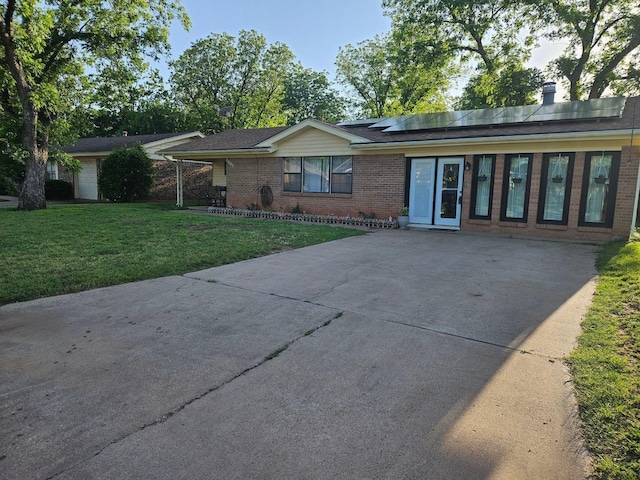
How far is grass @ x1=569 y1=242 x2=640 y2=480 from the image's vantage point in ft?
7.01

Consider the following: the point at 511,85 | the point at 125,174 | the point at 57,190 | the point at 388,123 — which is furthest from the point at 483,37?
the point at 57,190

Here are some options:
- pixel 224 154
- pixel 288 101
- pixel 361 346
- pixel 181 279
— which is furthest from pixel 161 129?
pixel 361 346

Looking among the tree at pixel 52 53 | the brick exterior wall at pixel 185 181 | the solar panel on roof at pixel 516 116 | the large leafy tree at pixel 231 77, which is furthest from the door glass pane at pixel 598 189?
the large leafy tree at pixel 231 77

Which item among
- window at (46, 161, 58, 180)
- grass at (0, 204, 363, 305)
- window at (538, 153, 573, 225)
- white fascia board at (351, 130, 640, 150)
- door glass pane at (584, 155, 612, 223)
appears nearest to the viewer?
grass at (0, 204, 363, 305)

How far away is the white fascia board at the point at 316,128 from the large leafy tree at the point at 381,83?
50.4 ft

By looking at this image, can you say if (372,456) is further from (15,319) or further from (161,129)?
(161,129)

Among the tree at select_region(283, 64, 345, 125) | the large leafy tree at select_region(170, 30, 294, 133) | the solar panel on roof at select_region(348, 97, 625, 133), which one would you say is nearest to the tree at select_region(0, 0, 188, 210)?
the solar panel on roof at select_region(348, 97, 625, 133)

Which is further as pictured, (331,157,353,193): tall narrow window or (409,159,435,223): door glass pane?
(331,157,353,193): tall narrow window

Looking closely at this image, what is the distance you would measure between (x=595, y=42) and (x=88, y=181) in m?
28.5

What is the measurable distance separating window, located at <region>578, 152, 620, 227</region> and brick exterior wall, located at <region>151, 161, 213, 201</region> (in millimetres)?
20374

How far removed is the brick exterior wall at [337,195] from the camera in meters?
13.0

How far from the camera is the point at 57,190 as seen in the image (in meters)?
22.9

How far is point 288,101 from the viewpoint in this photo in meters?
43.9

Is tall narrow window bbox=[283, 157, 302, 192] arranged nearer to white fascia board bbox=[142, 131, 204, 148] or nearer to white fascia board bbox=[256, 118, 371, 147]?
white fascia board bbox=[256, 118, 371, 147]
